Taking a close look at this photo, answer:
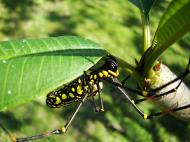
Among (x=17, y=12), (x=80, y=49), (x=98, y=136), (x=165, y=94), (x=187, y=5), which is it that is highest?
(x=187, y=5)

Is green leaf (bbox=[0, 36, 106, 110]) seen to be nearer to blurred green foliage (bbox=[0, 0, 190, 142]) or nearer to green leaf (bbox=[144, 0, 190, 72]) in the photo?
green leaf (bbox=[144, 0, 190, 72])

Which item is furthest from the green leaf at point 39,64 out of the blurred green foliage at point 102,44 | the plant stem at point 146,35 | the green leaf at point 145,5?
the blurred green foliage at point 102,44

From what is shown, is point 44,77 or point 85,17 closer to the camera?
point 44,77

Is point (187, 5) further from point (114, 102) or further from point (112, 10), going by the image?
point (112, 10)

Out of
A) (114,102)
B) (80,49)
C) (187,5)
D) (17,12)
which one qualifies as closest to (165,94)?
(80,49)

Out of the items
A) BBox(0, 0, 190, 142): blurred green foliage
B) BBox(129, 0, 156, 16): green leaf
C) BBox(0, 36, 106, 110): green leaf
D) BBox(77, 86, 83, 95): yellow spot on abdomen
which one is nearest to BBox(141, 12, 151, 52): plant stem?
BBox(129, 0, 156, 16): green leaf

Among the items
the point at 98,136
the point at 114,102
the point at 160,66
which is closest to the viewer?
the point at 160,66
